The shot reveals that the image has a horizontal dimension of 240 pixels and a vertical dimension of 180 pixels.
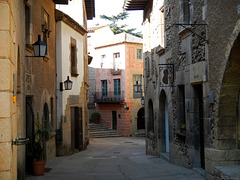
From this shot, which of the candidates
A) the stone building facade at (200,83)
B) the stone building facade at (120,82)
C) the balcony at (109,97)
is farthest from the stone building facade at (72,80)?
the balcony at (109,97)

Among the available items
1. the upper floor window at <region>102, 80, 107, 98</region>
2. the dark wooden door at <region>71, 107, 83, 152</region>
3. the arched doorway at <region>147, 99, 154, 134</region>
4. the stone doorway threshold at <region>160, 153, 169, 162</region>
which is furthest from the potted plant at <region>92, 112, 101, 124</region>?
the stone doorway threshold at <region>160, 153, 169, 162</region>

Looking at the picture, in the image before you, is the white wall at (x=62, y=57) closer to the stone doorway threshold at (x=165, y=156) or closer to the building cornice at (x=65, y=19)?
the building cornice at (x=65, y=19)

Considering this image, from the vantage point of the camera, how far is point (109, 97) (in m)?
30.4

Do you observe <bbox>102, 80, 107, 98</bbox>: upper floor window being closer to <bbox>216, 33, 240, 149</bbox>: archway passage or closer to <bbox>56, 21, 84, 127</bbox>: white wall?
<bbox>56, 21, 84, 127</bbox>: white wall

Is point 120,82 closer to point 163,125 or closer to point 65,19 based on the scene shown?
point 65,19

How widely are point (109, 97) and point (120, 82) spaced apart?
1.90 metres

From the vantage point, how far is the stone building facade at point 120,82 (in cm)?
2895

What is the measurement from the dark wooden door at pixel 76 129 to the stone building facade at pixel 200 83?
14.1 feet

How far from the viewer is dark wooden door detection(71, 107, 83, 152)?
15.1 m

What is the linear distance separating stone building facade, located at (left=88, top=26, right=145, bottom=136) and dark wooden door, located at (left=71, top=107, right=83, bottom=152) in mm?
12516

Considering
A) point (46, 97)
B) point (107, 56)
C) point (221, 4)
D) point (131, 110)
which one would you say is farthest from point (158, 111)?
point (107, 56)

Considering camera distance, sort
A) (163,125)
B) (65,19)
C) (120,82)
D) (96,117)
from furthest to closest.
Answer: (96,117)
(120,82)
(65,19)
(163,125)

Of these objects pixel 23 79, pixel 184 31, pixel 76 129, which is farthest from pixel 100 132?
pixel 184 31

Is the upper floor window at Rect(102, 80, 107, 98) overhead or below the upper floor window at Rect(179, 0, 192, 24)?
below
